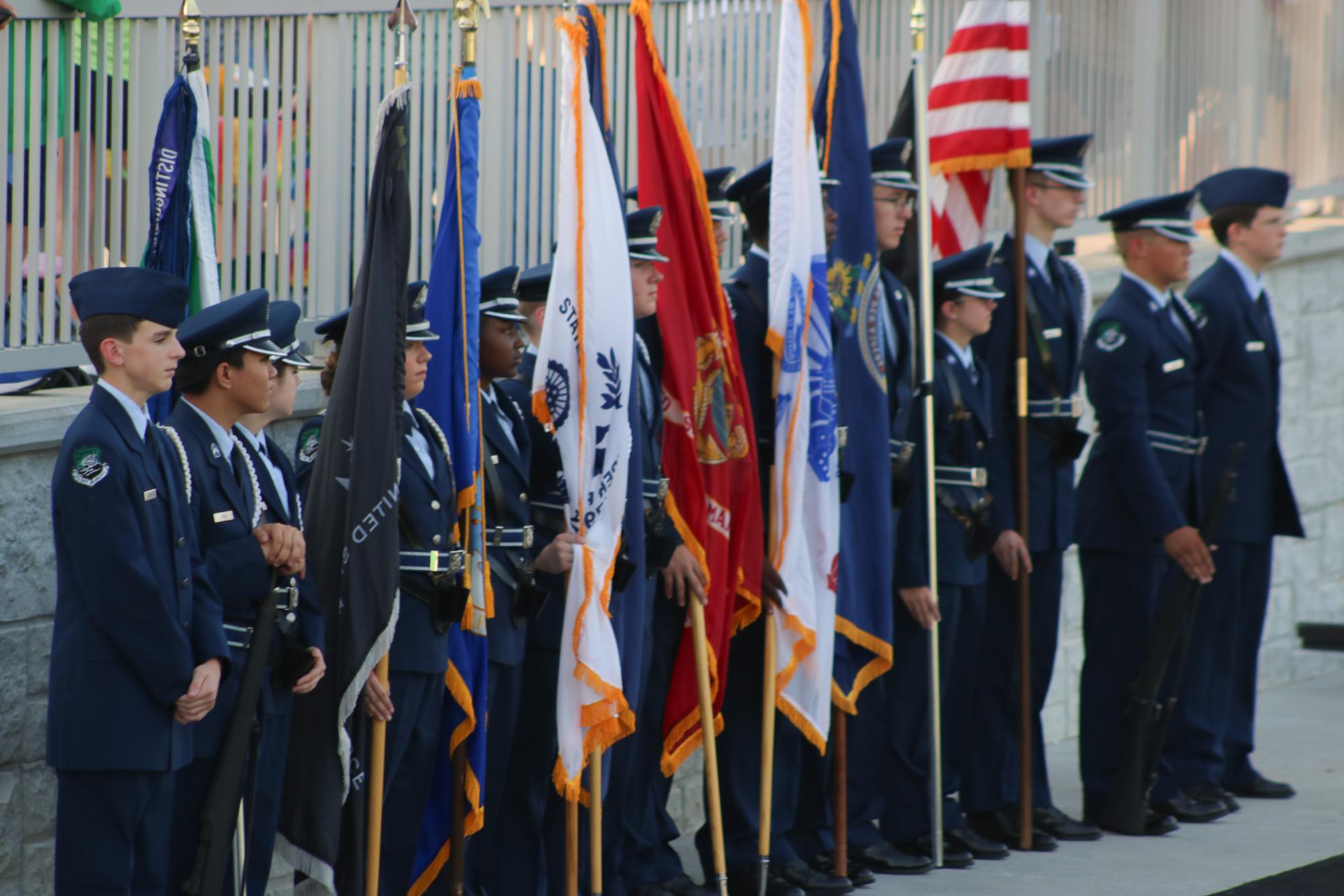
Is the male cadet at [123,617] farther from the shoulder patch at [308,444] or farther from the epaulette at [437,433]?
the epaulette at [437,433]

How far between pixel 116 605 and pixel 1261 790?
15.1ft

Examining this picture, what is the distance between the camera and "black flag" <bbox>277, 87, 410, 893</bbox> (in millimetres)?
4746

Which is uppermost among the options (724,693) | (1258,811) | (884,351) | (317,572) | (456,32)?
(456,32)

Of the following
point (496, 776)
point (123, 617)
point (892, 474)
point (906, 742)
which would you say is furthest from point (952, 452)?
point (123, 617)

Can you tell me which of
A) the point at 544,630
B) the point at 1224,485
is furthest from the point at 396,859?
the point at 1224,485

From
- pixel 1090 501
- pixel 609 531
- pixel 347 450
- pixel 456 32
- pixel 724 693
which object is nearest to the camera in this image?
pixel 347 450

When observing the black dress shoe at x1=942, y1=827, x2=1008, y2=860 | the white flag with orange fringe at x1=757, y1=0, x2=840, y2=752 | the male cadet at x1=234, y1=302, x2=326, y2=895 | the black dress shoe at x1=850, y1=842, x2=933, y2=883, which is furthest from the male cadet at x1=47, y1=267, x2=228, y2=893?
the black dress shoe at x1=942, y1=827, x2=1008, y2=860

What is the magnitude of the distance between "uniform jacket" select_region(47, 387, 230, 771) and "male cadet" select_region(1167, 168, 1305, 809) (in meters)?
4.06

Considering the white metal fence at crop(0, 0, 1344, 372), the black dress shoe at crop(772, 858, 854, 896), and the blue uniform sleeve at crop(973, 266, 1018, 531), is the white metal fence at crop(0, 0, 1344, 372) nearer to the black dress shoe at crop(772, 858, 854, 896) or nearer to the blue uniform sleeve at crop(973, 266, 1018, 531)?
the blue uniform sleeve at crop(973, 266, 1018, 531)

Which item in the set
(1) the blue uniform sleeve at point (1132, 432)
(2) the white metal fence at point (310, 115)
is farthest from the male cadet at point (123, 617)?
(1) the blue uniform sleeve at point (1132, 432)

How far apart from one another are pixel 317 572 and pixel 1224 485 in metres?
3.32

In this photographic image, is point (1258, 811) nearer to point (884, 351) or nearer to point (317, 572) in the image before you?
point (884, 351)

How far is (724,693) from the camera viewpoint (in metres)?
6.12

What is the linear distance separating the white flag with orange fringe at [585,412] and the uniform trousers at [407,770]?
38 cm
